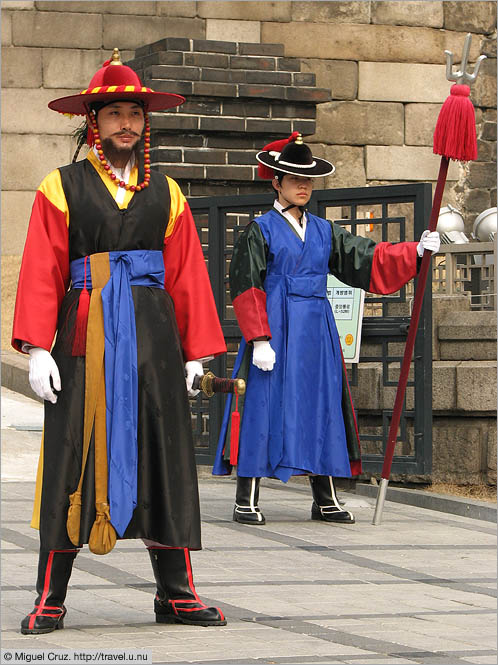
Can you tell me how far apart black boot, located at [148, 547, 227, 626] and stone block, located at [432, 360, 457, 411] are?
420 cm

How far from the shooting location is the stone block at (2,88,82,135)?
45.8 ft

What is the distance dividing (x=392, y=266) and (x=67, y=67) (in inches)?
274

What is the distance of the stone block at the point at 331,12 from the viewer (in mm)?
14461

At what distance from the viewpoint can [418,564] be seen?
680cm

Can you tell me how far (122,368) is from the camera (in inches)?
205

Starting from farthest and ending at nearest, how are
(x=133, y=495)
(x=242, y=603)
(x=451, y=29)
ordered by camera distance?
(x=451, y=29)
(x=242, y=603)
(x=133, y=495)

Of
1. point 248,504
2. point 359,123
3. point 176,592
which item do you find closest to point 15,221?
point 359,123

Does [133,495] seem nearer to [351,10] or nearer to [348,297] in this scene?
[348,297]

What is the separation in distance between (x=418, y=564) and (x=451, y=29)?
9.18 meters

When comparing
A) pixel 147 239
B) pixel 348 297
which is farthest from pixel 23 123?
pixel 147 239

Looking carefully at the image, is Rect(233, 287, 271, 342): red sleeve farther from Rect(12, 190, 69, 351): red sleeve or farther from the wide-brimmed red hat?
Rect(12, 190, 69, 351): red sleeve

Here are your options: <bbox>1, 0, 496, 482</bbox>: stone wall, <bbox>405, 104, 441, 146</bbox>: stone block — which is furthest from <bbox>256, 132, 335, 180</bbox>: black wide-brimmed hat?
<bbox>405, 104, 441, 146</bbox>: stone block

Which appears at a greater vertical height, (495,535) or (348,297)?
(348,297)

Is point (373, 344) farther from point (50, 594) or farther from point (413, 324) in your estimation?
point (50, 594)
